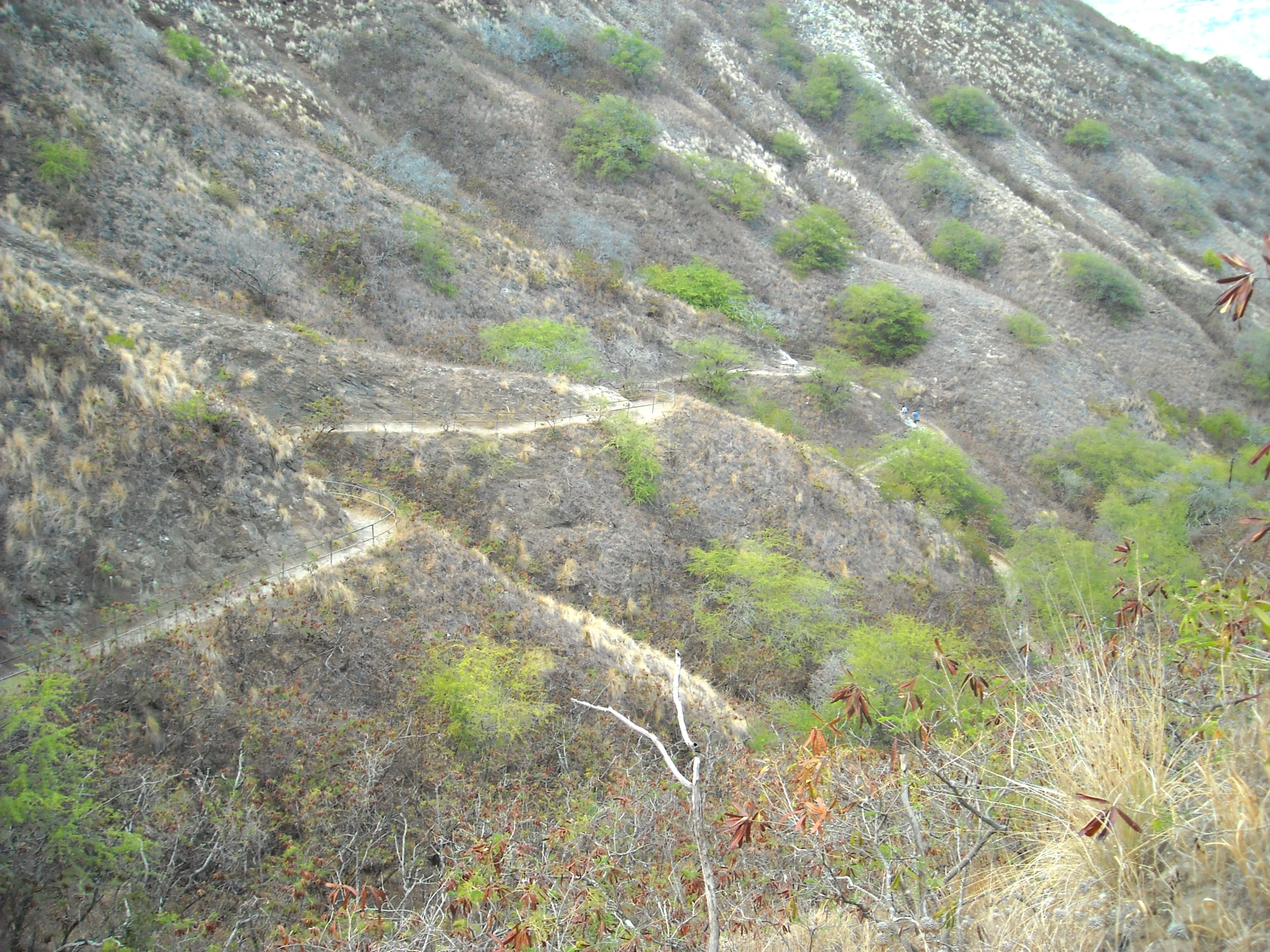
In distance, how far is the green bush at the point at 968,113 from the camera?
55.0 m

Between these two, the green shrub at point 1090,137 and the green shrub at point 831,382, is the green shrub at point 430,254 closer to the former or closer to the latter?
the green shrub at point 831,382

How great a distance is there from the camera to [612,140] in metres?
38.8

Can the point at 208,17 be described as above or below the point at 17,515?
above

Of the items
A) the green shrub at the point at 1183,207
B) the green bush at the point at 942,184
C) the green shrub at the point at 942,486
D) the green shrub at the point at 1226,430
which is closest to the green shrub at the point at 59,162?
the green shrub at the point at 942,486

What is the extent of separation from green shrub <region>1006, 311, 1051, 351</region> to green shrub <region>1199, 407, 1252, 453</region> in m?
10.3

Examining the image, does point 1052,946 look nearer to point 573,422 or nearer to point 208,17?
point 573,422

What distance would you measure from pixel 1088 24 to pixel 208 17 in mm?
75681

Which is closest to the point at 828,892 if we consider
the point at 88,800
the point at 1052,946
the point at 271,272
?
the point at 1052,946

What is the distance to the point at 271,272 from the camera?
2316cm

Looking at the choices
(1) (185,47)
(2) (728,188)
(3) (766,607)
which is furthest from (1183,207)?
(1) (185,47)

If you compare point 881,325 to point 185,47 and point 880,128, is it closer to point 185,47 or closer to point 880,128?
point 880,128

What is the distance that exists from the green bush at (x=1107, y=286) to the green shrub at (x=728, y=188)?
1958 centimetres

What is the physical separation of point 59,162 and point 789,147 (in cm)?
4115

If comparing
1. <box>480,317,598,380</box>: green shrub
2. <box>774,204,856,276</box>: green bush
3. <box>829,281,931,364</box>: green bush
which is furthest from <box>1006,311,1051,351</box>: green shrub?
<box>480,317,598,380</box>: green shrub
